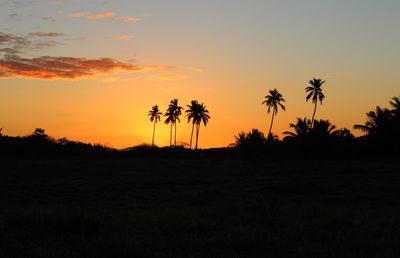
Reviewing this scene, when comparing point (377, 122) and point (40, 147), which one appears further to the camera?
point (40, 147)

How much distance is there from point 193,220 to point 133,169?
5079 cm

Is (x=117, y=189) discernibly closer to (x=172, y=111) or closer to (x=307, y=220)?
(x=307, y=220)

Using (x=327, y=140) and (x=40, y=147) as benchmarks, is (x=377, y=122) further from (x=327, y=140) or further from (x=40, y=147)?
(x=40, y=147)

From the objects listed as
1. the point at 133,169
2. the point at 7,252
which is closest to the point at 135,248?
the point at 7,252

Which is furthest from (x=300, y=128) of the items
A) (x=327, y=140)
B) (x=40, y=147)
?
(x=40, y=147)

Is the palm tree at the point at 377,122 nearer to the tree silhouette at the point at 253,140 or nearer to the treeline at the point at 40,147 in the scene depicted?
the tree silhouette at the point at 253,140

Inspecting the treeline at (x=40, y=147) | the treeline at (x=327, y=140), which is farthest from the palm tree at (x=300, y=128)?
the treeline at (x=40, y=147)

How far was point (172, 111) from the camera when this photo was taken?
391 feet

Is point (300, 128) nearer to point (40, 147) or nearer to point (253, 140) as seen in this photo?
point (253, 140)

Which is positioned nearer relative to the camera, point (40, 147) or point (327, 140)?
point (327, 140)

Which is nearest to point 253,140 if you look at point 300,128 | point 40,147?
point 300,128

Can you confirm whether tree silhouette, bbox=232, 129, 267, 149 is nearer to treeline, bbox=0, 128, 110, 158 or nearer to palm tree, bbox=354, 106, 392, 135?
palm tree, bbox=354, 106, 392, 135

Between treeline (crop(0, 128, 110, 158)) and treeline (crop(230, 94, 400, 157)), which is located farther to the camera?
treeline (crop(0, 128, 110, 158))

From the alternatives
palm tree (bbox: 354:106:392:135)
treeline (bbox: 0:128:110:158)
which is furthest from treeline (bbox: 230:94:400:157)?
treeline (bbox: 0:128:110:158)
